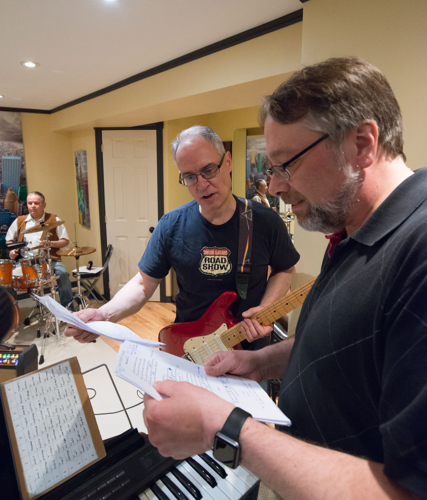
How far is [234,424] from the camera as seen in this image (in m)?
0.58

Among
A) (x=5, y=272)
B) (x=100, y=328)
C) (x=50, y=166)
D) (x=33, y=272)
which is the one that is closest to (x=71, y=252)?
(x=33, y=272)

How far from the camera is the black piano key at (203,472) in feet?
2.78

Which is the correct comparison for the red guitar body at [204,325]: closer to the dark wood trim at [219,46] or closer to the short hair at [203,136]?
the short hair at [203,136]

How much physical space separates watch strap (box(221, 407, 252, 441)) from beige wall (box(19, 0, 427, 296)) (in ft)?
4.89

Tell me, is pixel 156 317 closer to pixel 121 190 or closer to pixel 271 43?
pixel 121 190

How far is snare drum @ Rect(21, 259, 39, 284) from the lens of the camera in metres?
3.72

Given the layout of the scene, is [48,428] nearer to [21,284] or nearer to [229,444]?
[229,444]

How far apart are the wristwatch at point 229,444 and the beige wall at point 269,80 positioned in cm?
151

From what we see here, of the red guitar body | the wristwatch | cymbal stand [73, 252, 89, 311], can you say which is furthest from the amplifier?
cymbal stand [73, 252, 89, 311]

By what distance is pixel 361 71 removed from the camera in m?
0.68

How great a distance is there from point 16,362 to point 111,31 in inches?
90.0

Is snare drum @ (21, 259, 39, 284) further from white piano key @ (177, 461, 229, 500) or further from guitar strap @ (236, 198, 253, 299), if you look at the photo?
white piano key @ (177, 461, 229, 500)

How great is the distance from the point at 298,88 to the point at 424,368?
1.90ft

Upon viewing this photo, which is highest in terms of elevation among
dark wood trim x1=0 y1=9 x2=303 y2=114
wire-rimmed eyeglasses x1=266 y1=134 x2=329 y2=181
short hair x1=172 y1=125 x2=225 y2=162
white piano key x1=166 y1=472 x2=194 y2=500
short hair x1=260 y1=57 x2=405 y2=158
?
dark wood trim x1=0 y1=9 x2=303 y2=114
